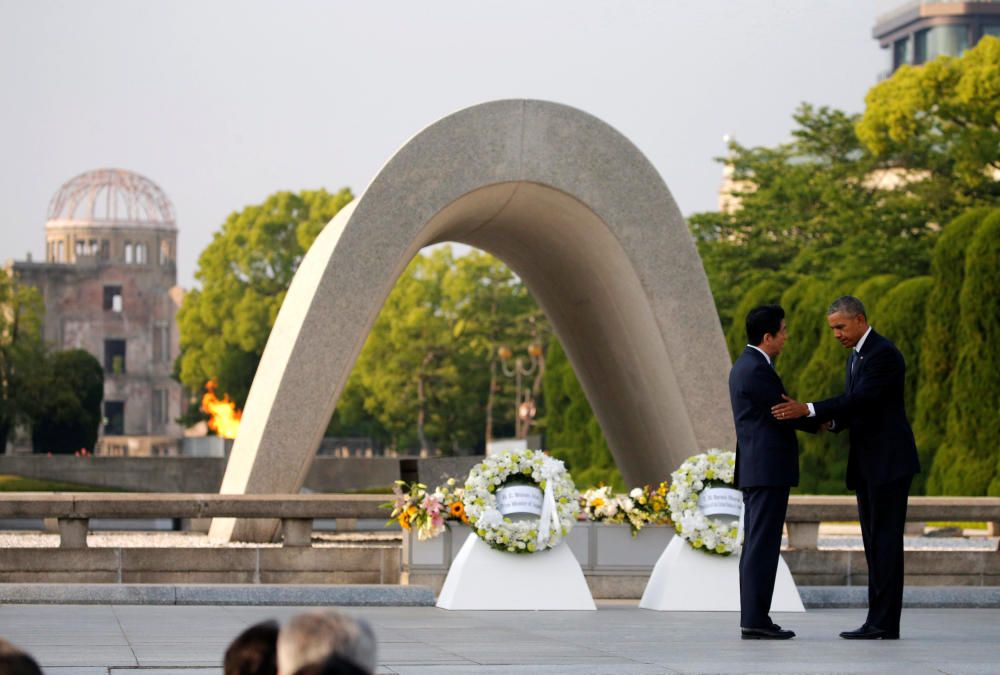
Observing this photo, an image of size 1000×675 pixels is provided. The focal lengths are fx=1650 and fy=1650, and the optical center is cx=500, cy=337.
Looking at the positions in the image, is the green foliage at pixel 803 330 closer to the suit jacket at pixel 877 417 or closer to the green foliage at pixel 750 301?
the green foliage at pixel 750 301

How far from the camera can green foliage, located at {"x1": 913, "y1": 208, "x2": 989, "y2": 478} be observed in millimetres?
30219

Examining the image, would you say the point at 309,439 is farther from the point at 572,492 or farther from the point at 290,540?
the point at 572,492

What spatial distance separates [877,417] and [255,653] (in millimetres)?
6295

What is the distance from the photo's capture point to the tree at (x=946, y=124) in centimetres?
4134

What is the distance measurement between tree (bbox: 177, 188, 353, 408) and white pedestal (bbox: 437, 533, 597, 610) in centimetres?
5449

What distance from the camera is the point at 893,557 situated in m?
9.24

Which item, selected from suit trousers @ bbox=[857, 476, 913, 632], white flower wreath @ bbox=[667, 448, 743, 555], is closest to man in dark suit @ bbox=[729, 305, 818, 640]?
suit trousers @ bbox=[857, 476, 913, 632]

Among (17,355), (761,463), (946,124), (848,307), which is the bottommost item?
(761,463)

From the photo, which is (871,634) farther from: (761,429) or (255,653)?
(255,653)

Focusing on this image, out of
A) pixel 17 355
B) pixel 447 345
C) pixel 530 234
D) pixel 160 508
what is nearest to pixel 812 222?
pixel 447 345

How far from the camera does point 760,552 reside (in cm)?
925

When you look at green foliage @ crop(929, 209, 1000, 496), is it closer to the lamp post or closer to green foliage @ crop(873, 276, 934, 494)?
green foliage @ crop(873, 276, 934, 494)

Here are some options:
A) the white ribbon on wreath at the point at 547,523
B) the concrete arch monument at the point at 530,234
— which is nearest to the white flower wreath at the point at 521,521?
the white ribbon on wreath at the point at 547,523

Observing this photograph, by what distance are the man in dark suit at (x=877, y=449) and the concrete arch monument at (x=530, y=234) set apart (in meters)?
6.34
